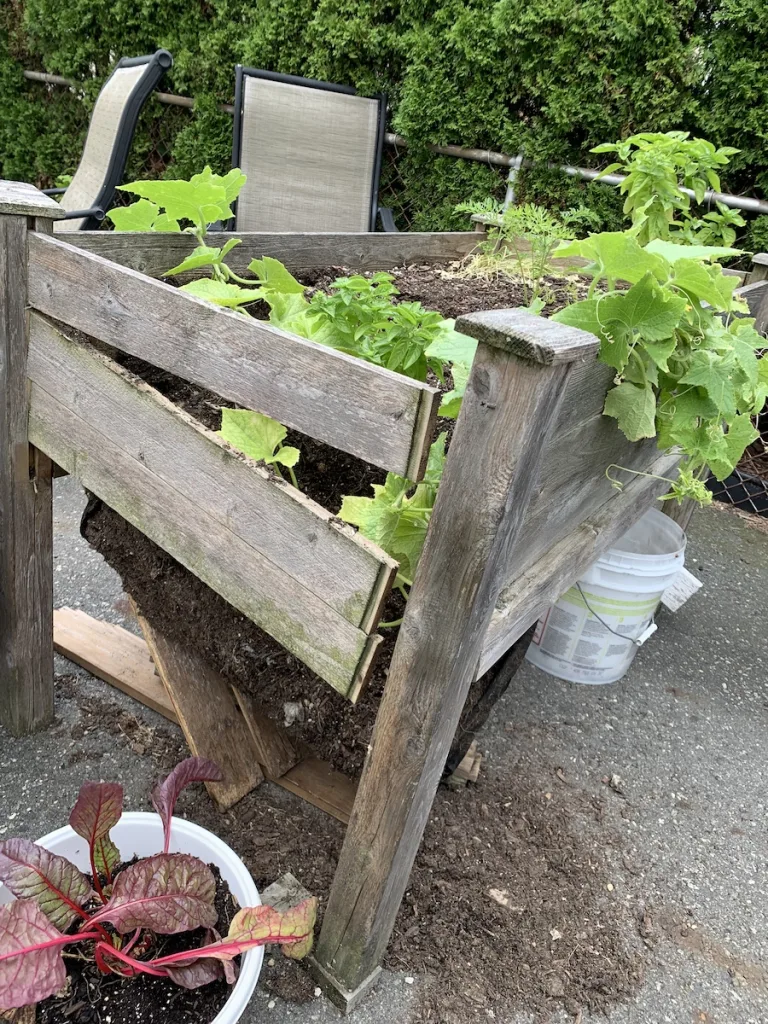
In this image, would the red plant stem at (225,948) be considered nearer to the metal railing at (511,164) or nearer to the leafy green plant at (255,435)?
the leafy green plant at (255,435)

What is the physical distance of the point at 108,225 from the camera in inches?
126

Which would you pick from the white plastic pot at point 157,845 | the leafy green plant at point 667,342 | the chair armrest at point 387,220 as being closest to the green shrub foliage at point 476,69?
the chair armrest at point 387,220

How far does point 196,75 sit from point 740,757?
15.4 ft

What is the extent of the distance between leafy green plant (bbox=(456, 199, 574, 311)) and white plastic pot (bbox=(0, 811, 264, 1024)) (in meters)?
1.51

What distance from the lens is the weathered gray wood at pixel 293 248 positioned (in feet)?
4.72

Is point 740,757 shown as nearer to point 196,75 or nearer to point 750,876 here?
point 750,876

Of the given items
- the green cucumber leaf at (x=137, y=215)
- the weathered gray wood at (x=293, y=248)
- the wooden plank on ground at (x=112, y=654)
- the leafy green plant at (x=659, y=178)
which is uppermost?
the leafy green plant at (x=659, y=178)

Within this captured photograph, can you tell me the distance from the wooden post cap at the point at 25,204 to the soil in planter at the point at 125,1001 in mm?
1200

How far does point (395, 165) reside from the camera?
4.05 meters

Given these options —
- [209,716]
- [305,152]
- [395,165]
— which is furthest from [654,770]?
[395,165]

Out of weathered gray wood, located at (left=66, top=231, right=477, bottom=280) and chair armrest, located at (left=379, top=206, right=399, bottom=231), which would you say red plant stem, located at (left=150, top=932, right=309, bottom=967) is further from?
chair armrest, located at (left=379, top=206, right=399, bottom=231)

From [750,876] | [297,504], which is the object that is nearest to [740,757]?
[750,876]

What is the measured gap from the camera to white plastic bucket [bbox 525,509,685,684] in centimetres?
197

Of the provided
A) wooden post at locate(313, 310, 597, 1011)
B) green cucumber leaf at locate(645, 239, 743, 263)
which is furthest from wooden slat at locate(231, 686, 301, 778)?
green cucumber leaf at locate(645, 239, 743, 263)
